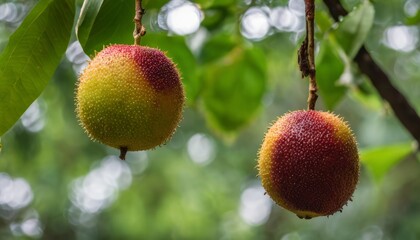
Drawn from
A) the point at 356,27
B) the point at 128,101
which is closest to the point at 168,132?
the point at 128,101

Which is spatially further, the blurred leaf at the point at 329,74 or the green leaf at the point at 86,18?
the blurred leaf at the point at 329,74

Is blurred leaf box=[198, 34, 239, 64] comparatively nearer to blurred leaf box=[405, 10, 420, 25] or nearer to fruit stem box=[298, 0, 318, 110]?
blurred leaf box=[405, 10, 420, 25]

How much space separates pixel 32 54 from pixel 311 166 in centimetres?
41

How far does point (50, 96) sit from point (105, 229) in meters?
2.22

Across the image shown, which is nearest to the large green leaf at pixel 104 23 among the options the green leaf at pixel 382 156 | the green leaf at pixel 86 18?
the green leaf at pixel 86 18

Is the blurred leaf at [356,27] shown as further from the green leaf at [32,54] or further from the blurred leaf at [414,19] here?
the green leaf at [32,54]

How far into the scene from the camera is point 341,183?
31.5 inches

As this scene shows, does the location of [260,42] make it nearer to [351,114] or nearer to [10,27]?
[10,27]

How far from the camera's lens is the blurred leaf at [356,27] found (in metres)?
1.05

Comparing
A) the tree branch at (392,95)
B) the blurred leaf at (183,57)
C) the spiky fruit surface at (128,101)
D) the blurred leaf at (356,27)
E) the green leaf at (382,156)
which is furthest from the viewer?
the green leaf at (382,156)

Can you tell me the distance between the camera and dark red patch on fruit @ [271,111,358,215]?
31.4 inches

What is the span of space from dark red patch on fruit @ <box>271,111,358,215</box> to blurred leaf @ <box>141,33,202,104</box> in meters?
0.53

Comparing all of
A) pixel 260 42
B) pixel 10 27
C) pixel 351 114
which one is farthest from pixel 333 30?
pixel 351 114

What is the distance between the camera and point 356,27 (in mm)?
1061
